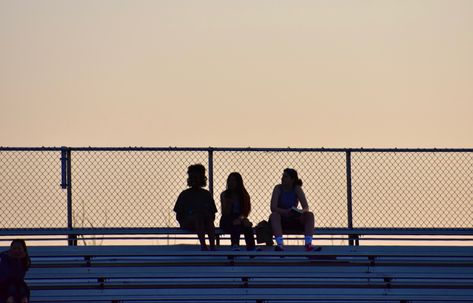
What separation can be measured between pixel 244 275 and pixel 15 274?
116 inches

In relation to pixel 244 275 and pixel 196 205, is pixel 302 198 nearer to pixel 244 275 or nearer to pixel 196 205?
pixel 244 275

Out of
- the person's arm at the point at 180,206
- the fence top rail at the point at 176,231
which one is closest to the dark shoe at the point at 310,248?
the fence top rail at the point at 176,231

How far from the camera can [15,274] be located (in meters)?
17.7

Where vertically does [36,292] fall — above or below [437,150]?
below

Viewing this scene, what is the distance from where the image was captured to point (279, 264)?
64.2ft

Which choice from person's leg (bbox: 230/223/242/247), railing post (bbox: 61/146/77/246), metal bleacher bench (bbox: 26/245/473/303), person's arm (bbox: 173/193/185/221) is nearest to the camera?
Answer: metal bleacher bench (bbox: 26/245/473/303)

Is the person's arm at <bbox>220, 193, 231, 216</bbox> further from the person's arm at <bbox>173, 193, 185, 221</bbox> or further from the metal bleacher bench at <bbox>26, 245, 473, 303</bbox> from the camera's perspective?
the metal bleacher bench at <bbox>26, 245, 473, 303</bbox>

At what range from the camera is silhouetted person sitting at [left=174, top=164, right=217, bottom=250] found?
1911 centimetres

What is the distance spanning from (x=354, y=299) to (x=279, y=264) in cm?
115

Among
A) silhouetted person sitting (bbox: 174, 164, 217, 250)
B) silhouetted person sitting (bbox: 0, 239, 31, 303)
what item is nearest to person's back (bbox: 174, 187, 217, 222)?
silhouetted person sitting (bbox: 174, 164, 217, 250)

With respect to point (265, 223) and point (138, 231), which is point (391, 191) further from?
point (138, 231)

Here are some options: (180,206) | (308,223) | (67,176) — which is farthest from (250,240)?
(67,176)

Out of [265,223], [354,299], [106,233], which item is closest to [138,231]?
[106,233]

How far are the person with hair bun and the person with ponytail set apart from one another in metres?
0.33
